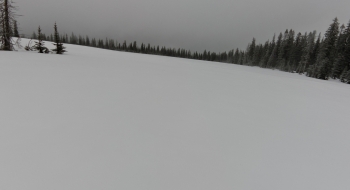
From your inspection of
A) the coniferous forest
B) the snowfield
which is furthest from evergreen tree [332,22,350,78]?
the snowfield

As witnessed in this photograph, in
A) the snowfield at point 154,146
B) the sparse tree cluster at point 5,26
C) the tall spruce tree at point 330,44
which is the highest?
the tall spruce tree at point 330,44

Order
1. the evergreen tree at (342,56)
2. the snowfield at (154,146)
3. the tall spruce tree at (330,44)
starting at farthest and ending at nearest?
the tall spruce tree at (330,44) < the evergreen tree at (342,56) < the snowfield at (154,146)

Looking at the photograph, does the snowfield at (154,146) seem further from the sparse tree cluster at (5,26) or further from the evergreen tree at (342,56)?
the evergreen tree at (342,56)

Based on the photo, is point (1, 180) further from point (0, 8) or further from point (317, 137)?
point (0, 8)

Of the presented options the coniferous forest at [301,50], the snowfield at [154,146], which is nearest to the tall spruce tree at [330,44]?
the coniferous forest at [301,50]

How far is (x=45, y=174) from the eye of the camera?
1.95 m

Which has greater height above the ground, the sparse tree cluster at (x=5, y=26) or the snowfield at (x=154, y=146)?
the sparse tree cluster at (x=5, y=26)

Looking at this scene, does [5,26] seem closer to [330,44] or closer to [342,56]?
[342,56]

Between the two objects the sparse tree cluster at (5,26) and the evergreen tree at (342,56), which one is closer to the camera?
the sparse tree cluster at (5,26)

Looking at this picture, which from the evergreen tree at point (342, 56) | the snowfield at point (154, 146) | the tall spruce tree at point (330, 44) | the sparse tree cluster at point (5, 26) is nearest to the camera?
the snowfield at point (154, 146)

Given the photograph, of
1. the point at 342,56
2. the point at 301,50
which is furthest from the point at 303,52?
the point at 342,56

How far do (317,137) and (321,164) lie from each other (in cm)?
139

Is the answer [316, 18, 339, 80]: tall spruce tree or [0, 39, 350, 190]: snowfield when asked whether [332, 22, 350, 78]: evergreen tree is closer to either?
[316, 18, 339, 80]: tall spruce tree

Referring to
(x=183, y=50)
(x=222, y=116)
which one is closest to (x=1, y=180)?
(x=222, y=116)
